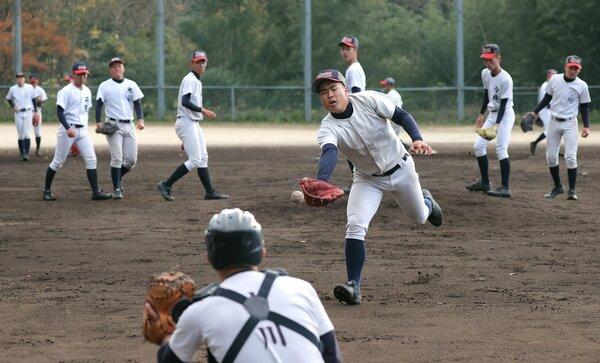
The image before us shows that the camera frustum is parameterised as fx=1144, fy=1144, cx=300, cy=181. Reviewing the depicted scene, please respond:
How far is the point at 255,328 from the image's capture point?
12.9ft

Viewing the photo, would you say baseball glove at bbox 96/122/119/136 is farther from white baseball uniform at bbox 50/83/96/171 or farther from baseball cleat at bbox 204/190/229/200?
baseball cleat at bbox 204/190/229/200

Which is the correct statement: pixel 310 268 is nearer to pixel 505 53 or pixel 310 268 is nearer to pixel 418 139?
pixel 418 139

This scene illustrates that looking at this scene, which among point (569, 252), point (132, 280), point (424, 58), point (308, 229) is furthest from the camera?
point (424, 58)

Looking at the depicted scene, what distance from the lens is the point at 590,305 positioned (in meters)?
8.92

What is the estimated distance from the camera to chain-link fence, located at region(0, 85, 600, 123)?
150 ft

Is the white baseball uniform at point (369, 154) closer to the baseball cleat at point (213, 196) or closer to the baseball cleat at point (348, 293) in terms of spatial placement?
the baseball cleat at point (348, 293)

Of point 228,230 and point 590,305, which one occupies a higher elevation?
point 228,230

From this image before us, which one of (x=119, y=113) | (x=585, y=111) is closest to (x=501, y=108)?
(x=585, y=111)

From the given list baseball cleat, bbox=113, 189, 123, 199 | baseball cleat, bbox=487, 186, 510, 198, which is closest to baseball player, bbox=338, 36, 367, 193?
baseball cleat, bbox=487, 186, 510, 198

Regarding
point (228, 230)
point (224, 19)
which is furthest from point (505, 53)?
point (228, 230)

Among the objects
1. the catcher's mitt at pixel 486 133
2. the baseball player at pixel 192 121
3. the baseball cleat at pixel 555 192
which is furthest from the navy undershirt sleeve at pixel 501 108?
A: the baseball player at pixel 192 121

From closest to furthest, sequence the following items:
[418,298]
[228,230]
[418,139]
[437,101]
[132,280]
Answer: [228,230]
[418,139]
[418,298]
[132,280]
[437,101]

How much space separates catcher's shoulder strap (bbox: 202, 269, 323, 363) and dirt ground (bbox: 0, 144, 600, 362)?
10.5ft

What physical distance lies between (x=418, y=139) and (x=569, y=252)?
3.90 meters
